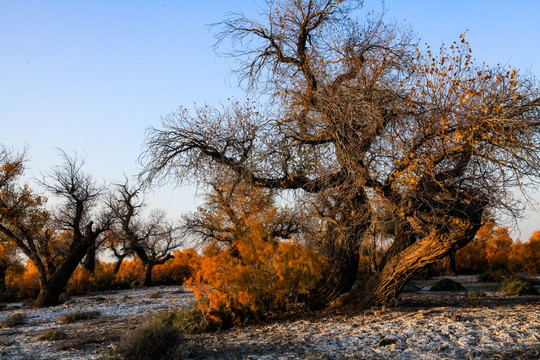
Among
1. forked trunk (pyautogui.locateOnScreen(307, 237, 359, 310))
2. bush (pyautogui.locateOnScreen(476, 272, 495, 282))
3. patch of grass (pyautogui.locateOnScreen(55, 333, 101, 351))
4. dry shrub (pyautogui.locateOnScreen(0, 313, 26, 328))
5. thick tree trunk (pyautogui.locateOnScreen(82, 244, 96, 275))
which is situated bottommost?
patch of grass (pyautogui.locateOnScreen(55, 333, 101, 351))

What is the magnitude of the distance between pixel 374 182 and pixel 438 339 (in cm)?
313

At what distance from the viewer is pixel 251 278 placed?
886 cm

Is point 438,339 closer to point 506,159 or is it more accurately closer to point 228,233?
point 506,159

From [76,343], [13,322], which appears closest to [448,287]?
[76,343]

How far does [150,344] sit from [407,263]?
18.2 feet

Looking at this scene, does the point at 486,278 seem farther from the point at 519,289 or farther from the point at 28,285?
the point at 28,285

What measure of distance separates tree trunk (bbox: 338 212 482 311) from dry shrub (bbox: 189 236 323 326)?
3.92 ft

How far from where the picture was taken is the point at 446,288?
628 inches

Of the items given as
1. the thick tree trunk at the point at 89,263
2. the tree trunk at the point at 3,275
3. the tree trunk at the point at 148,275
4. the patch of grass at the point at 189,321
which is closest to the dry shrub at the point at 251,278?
the patch of grass at the point at 189,321

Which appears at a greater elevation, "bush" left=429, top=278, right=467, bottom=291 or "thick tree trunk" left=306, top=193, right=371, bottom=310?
"thick tree trunk" left=306, top=193, right=371, bottom=310

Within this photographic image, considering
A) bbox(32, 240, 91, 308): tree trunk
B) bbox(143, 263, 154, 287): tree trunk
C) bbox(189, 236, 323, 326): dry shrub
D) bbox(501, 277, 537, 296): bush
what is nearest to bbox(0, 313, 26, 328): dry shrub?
bbox(32, 240, 91, 308): tree trunk

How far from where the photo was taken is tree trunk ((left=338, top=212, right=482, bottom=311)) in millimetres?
8250

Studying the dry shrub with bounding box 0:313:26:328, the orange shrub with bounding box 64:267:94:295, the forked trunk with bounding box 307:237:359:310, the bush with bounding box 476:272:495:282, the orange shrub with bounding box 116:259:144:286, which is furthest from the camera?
the orange shrub with bounding box 116:259:144:286

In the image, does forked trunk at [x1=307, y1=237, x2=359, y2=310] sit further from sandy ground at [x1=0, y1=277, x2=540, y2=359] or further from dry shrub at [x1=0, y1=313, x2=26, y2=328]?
dry shrub at [x1=0, y1=313, x2=26, y2=328]
